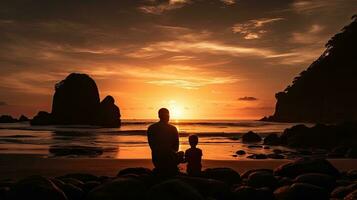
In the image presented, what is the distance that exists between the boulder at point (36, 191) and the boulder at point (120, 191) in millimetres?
703

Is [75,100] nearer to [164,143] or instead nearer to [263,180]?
[263,180]

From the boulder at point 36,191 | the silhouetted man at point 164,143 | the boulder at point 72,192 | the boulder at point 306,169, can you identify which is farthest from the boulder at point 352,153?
the boulder at point 36,191

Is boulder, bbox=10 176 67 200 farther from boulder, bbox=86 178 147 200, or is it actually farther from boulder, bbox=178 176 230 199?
boulder, bbox=178 176 230 199

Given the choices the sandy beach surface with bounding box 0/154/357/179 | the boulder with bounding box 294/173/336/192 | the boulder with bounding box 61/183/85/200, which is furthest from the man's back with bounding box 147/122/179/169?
the sandy beach surface with bounding box 0/154/357/179

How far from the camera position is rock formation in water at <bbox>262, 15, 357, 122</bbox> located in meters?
96.9

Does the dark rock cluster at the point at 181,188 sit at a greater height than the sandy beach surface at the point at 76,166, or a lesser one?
greater

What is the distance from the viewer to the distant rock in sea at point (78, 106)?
4924 inches

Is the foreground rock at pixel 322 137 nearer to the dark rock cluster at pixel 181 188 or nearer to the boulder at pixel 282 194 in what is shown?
the dark rock cluster at pixel 181 188

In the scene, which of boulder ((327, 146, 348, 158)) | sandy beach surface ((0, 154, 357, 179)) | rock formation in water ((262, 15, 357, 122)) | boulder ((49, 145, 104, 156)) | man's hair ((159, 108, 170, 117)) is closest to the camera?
man's hair ((159, 108, 170, 117))

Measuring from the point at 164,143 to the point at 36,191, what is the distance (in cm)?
314

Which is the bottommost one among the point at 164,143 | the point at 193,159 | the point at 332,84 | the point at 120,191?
the point at 120,191

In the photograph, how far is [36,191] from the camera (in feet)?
28.4

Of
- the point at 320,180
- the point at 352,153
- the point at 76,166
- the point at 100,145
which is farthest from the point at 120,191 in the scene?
the point at 100,145

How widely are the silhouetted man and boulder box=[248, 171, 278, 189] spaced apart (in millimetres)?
2603
